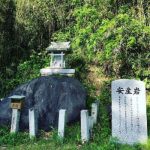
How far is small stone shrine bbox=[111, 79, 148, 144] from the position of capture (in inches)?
286

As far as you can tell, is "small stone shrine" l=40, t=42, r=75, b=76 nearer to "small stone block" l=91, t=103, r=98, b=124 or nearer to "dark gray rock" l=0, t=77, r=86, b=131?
"dark gray rock" l=0, t=77, r=86, b=131

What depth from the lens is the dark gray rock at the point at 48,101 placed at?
827 centimetres

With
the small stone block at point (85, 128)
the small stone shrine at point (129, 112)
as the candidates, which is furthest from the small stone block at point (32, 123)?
the small stone shrine at point (129, 112)

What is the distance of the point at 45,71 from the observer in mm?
9414

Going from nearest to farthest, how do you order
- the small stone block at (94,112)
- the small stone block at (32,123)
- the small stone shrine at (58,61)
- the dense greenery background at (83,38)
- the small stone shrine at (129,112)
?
1. the small stone shrine at (129,112)
2. the small stone block at (32,123)
3. the small stone block at (94,112)
4. the small stone shrine at (58,61)
5. the dense greenery background at (83,38)

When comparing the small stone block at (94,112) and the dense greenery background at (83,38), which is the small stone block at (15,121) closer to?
the small stone block at (94,112)

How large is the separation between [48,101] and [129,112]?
2006mm

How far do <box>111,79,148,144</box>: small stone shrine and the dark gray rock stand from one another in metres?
1.34

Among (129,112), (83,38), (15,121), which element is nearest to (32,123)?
(15,121)

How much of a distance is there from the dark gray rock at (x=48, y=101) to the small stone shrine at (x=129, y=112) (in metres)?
1.34

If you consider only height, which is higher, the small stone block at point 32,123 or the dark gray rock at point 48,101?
the dark gray rock at point 48,101

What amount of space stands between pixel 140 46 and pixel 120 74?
108 cm

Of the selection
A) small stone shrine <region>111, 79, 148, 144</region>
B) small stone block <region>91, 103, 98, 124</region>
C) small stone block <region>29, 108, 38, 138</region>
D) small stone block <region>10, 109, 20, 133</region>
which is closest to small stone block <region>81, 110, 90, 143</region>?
small stone shrine <region>111, 79, 148, 144</region>

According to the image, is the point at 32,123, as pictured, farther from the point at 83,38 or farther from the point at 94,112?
the point at 83,38
